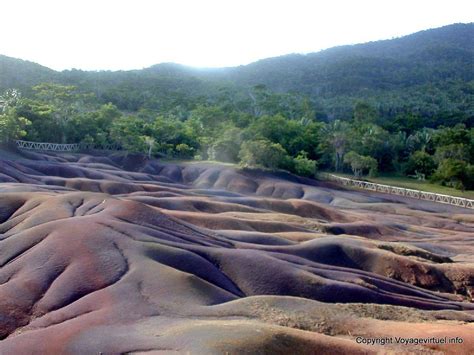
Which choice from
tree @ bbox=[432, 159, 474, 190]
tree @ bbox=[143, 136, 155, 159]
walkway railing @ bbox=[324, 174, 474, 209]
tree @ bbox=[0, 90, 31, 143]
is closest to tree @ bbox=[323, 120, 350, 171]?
walkway railing @ bbox=[324, 174, 474, 209]

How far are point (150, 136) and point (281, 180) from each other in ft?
78.9

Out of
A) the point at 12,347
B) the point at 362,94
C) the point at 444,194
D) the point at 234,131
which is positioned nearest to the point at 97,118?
the point at 234,131

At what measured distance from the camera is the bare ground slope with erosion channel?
17.9 meters

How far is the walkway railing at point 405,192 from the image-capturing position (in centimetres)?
7106

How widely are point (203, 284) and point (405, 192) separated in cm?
5703

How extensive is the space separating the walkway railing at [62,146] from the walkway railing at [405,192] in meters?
30.9

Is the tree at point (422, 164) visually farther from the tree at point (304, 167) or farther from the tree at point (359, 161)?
the tree at point (304, 167)

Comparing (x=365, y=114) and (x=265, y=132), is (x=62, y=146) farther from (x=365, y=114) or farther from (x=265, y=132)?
(x=365, y=114)

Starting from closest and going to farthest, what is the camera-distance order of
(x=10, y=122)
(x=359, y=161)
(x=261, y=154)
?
1. (x=10, y=122)
2. (x=261, y=154)
3. (x=359, y=161)

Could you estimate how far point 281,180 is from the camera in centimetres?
7550

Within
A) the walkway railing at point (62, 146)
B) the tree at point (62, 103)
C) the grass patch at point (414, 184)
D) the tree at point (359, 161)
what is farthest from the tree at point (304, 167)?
the tree at point (62, 103)

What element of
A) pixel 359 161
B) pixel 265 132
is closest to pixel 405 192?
pixel 359 161

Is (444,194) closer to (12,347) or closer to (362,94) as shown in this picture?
(12,347)

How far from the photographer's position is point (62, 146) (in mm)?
80562
